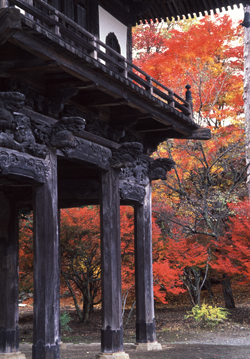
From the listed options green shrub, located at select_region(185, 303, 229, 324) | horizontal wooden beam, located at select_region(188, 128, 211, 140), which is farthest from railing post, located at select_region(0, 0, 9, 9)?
green shrub, located at select_region(185, 303, 229, 324)

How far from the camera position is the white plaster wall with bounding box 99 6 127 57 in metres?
11.0

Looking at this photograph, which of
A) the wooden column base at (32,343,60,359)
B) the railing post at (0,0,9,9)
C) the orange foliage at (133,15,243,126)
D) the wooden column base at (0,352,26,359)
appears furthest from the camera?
the orange foliage at (133,15,243,126)

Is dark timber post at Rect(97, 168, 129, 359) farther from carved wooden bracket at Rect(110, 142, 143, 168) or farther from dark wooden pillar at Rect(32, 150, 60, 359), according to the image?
dark wooden pillar at Rect(32, 150, 60, 359)

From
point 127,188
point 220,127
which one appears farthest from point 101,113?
point 220,127

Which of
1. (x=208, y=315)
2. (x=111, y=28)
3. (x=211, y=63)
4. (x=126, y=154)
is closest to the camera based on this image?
(x=126, y=154)

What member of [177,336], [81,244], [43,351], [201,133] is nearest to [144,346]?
[43,351]

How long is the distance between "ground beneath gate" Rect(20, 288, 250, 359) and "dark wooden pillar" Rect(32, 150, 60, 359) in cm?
353

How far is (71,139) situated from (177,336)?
1028 centimetres

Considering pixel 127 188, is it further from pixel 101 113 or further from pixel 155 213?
pixel 155 213

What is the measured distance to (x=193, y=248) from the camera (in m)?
17.2

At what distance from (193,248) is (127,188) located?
6.89m

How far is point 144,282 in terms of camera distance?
11.8m

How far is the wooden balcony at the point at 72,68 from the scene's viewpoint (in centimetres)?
631

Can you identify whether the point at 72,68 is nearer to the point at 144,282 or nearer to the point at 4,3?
the point at 4,3
